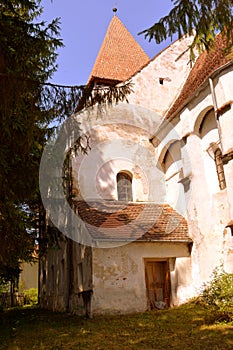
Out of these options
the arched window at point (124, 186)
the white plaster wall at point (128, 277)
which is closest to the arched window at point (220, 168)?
the white plaster wall at point (128, 277)

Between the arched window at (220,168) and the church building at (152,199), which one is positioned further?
the arched window at (220,168)

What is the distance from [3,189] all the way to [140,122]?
33.8 feet

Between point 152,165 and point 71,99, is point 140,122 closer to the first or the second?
point 152,165

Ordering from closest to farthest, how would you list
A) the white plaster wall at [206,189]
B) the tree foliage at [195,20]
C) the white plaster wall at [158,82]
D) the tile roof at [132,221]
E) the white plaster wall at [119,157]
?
1. the tree foliage at [195,20]
2. the white plaster wall at [206,189]
3. the tile roof at [132,221]
4. the white plaster wall at [119,157]
5. the white plaster wall at [158,82]

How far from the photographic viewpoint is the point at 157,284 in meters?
12.9

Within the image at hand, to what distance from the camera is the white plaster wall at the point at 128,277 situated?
37.5 ft

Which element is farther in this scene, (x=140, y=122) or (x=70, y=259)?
(x=140, y=122)

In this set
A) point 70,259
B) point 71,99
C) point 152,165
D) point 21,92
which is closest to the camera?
point 21,92

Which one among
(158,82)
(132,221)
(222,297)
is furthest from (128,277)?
(158,82)

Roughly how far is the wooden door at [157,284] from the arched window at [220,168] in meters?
3.41

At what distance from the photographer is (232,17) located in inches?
207

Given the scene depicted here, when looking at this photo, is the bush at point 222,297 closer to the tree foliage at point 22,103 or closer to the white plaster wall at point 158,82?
the tree foliage at point 22,103

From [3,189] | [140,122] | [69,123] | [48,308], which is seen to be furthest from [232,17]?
[48,308]

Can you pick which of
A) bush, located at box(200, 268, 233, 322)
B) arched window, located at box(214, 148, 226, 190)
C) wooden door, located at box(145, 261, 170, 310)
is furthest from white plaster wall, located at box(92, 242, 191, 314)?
arched window, located at box(214, 148, 226, 190)
